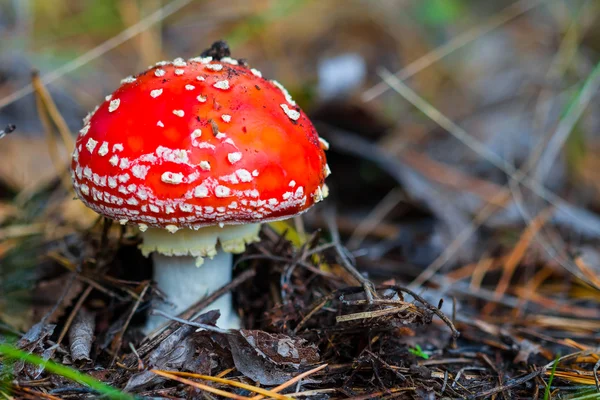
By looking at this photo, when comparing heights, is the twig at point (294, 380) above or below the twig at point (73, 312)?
below

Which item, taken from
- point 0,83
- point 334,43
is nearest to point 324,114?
point 0,83

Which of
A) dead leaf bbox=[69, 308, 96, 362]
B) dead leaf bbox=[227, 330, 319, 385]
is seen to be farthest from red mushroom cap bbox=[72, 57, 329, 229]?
dead leaf bbox=[69, 308, 96, 362]

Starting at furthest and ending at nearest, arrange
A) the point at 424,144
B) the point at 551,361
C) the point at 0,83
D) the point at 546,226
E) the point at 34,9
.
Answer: the point at 34,9
the point at 424,144
the point at 0,83
the point at 546,226
the point at 551,361

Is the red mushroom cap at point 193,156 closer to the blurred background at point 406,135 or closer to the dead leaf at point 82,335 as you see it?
the dead leaf at point 82,335

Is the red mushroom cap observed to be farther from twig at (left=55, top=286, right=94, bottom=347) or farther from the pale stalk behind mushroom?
twig at (left=55, top=286, right=94, bottom=347)

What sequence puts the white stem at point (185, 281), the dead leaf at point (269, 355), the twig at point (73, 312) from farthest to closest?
1. the white stem at point (185, 281)
2. the twig at point (73, 312)
3. the dead leaf at point (269, 355)

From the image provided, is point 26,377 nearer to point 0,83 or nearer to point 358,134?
point 358,134

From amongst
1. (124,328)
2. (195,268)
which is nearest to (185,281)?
(195,268)

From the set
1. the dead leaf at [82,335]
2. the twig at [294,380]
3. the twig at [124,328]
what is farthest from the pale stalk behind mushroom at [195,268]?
the twig at [294,380]
